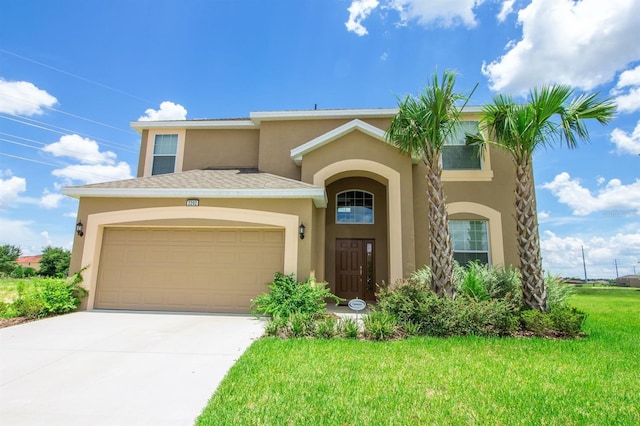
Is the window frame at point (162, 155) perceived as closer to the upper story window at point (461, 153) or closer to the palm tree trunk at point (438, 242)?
the palm tree trunk at point (438, 242)

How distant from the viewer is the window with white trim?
453 inches

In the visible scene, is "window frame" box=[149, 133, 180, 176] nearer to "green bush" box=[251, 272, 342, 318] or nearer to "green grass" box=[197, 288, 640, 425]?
"green bush" box=[251, 272, 342, 318]

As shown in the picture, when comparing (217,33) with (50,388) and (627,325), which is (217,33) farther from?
(627,325)

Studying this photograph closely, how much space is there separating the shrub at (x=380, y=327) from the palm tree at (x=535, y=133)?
3.67 metres

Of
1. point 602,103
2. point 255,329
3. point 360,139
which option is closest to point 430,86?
point 360,139

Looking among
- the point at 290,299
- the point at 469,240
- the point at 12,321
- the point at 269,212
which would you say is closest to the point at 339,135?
the point at 269,212

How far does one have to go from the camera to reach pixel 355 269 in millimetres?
12414

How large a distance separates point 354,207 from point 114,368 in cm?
968

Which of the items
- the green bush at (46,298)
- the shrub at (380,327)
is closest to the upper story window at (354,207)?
the shrub at (380,327)

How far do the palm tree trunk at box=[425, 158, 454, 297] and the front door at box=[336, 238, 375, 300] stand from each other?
4419mm

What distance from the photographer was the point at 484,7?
34.6 feet

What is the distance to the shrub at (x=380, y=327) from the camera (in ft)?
21.2

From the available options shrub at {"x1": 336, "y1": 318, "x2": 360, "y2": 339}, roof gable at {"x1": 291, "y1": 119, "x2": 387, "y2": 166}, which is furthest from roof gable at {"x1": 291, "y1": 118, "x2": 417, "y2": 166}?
shrub at {"x1": 336, "y1": 318, "x2": 360, "y2": 339}

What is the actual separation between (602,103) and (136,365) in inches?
459
